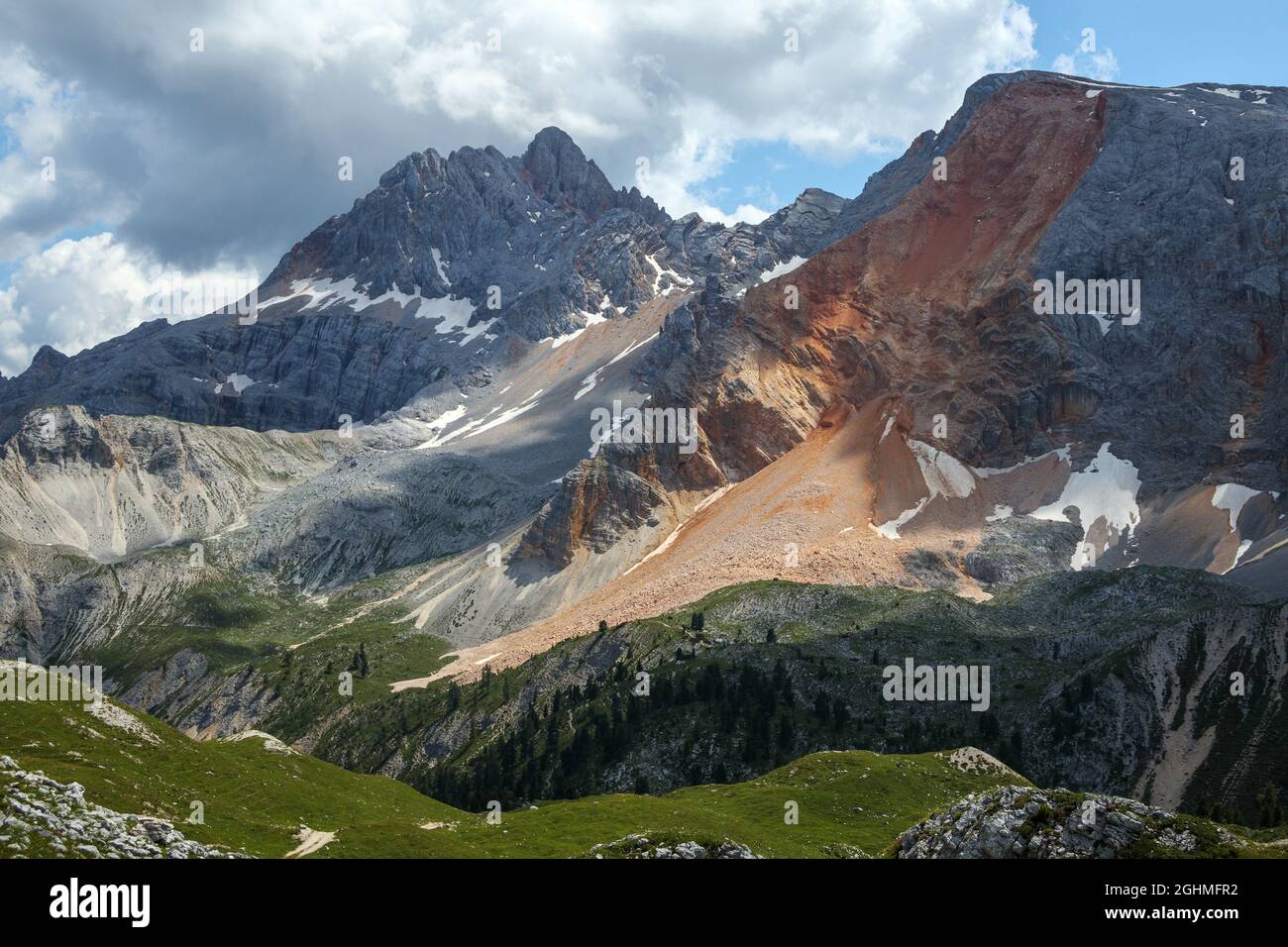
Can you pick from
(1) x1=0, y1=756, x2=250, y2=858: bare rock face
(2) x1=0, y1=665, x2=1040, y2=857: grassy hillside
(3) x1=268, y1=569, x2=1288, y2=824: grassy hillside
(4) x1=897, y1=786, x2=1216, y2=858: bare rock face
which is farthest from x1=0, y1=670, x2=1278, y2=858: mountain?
(3) x1=268, y1=569, x2=1288, y2=824: grassy hillside

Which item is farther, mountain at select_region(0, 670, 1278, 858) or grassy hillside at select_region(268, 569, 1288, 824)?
grassy hillside at select_region(268, 569, 1288, 824)

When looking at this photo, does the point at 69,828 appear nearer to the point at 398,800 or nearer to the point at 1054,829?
the point at 1054,829

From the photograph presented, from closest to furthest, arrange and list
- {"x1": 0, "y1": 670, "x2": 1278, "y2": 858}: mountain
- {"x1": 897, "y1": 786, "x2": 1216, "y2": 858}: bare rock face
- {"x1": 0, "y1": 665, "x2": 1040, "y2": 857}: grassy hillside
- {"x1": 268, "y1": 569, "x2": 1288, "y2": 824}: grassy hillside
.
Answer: {"x1": 897, "y1": 786, "x2": 1216, "y2": 858}: bare rock face
{"x1": 0, "y1": 670, "x2": 1278, "y2": 858}: mountain
{"x1": 0, "y1": 665, "x2": 1040, "y2": 857}: grassy hillside
{"x1": 268, "y1": 569, "x2": 1288, "y2": 824}: grassy hillside

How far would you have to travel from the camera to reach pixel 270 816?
3199 inches

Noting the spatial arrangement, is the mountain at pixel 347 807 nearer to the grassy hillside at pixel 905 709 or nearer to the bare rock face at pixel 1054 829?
the bare rock face at pixel 1054 829

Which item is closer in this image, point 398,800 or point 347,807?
point 347,807

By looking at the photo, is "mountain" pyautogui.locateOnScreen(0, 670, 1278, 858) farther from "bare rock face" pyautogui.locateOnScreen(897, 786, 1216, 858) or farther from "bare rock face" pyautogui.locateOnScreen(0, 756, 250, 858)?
"bare rock face" pyautogui.locateOnScreen(897, 786, 1216, 858)

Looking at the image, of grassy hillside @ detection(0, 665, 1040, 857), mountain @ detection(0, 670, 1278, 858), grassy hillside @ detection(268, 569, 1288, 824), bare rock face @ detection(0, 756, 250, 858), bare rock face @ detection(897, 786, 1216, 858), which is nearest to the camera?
bare rock face @ detection(0, 756, 250, 858)

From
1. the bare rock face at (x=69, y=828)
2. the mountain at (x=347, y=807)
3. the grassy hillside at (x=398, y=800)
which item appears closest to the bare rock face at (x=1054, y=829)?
the mountain at (x=347, y=807)

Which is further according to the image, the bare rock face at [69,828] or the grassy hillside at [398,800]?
the grassy hillside at [398,800]

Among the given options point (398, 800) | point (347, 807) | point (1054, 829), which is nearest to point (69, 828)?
point (347, 807)
